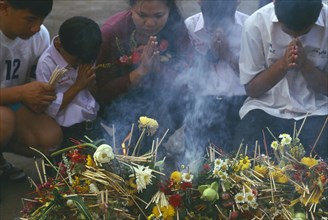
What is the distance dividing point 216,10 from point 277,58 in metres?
0.59

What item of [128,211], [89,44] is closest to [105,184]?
[128,211]

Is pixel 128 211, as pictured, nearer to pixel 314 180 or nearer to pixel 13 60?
pixel 314 180

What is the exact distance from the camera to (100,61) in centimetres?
368

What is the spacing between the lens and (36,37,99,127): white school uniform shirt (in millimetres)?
3535

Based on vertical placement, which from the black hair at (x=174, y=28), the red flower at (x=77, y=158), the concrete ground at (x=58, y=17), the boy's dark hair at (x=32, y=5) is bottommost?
the concrete ground at (x=58, y=17)

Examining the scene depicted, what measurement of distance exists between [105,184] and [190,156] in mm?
632

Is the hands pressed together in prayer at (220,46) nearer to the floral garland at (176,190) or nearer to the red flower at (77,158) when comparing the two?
the floral garland at (176,190)

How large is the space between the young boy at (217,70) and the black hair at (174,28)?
137 mm

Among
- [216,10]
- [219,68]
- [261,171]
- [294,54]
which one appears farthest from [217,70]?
[261,171]

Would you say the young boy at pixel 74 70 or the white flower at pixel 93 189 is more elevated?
the white flower at pixel 93 189

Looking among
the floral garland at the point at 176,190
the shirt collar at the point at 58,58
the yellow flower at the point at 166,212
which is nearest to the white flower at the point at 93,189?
the floral garland at the point at 176,190

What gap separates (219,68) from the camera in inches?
150

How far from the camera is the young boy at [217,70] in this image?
3711 millimetres

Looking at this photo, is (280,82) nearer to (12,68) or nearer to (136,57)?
(136,57)
